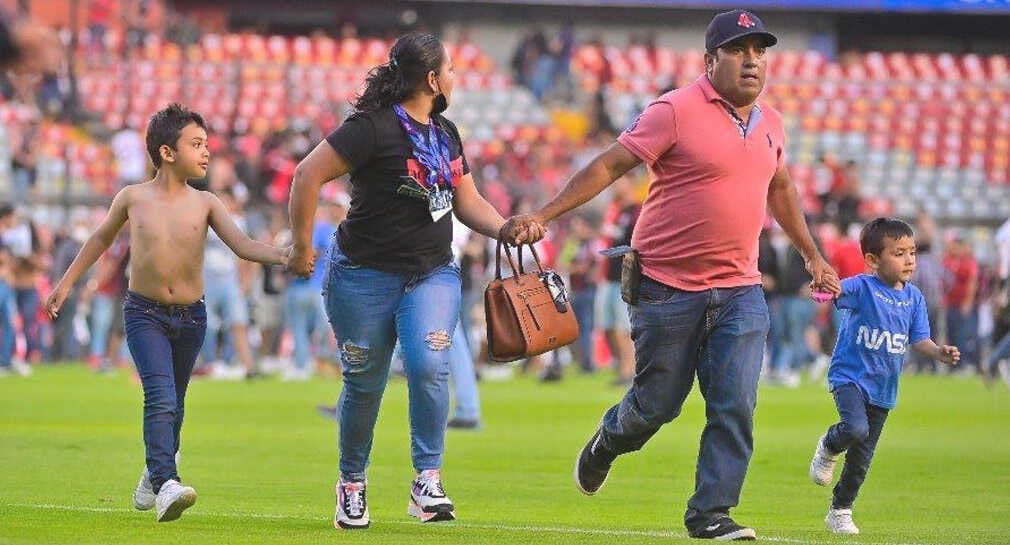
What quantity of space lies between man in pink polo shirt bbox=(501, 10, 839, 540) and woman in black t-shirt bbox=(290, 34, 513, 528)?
60 centimetres

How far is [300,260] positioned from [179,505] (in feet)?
3.84

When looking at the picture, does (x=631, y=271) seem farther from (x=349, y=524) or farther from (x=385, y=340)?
(x=349, y=524)

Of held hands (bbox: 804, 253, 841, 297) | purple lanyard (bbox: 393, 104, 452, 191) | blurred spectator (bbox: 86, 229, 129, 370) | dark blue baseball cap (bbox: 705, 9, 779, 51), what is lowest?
blurred spectator (bbox: 86, 229, 129, 370)

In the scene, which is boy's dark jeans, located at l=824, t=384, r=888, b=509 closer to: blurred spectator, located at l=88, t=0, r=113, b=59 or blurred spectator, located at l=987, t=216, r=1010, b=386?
blurred spectator, located at l=987, t=216, r=1010, b=386

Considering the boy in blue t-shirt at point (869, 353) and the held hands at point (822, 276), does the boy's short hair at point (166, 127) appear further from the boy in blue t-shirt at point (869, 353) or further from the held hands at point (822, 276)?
the boy in blue t-shirt at point (869, 353)

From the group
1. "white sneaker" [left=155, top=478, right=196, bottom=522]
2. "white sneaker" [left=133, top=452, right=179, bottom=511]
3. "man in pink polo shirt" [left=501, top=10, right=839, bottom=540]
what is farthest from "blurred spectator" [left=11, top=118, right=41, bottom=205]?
"man in pink polo shirt" [left=501, top=10, right=839, bottom=540]

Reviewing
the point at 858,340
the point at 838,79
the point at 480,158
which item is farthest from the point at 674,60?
the point at 858,340

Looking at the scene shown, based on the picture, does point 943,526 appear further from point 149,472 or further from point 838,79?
point 838,79

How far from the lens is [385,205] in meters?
8.65

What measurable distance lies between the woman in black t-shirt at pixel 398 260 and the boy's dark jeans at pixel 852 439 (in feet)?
5.98

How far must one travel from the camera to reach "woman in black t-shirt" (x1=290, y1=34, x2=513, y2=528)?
8617mm

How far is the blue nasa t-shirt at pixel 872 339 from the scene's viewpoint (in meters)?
9.27

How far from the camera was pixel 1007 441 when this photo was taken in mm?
15477

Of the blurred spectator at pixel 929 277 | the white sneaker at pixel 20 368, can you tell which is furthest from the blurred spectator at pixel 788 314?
the white sneaker at pixel 20 368
